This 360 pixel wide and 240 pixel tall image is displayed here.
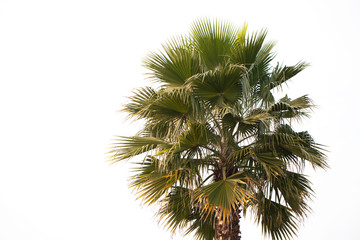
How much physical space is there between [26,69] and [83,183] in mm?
3621

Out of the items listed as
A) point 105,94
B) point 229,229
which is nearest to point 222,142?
point 229,229

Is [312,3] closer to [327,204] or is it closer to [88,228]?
[327,204]

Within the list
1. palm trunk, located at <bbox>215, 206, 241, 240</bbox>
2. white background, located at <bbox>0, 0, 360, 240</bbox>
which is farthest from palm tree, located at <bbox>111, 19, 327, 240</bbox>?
white background, located at <bbox>0, 0, 360, 240</bbox>

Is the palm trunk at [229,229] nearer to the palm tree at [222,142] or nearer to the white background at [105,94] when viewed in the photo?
the palm tree at [222,142]

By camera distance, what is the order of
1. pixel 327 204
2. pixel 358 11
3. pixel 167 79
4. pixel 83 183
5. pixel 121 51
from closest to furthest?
pixel 167 79 < pixel 327 204 < pixel 83 183 < pixel 358 11 < pixel 121 51

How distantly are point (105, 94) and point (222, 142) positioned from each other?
546 cm

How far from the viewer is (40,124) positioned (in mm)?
9734

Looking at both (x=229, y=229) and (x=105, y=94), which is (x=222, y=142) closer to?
(x=229, y=229)

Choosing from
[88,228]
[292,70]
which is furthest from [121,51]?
[292,70]

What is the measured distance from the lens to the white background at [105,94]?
28.0 ft

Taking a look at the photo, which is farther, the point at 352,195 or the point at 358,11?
the point at 358,11

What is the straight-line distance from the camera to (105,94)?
32.4 feet

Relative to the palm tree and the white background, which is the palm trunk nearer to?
the palm tree

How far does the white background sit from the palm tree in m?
3.02
